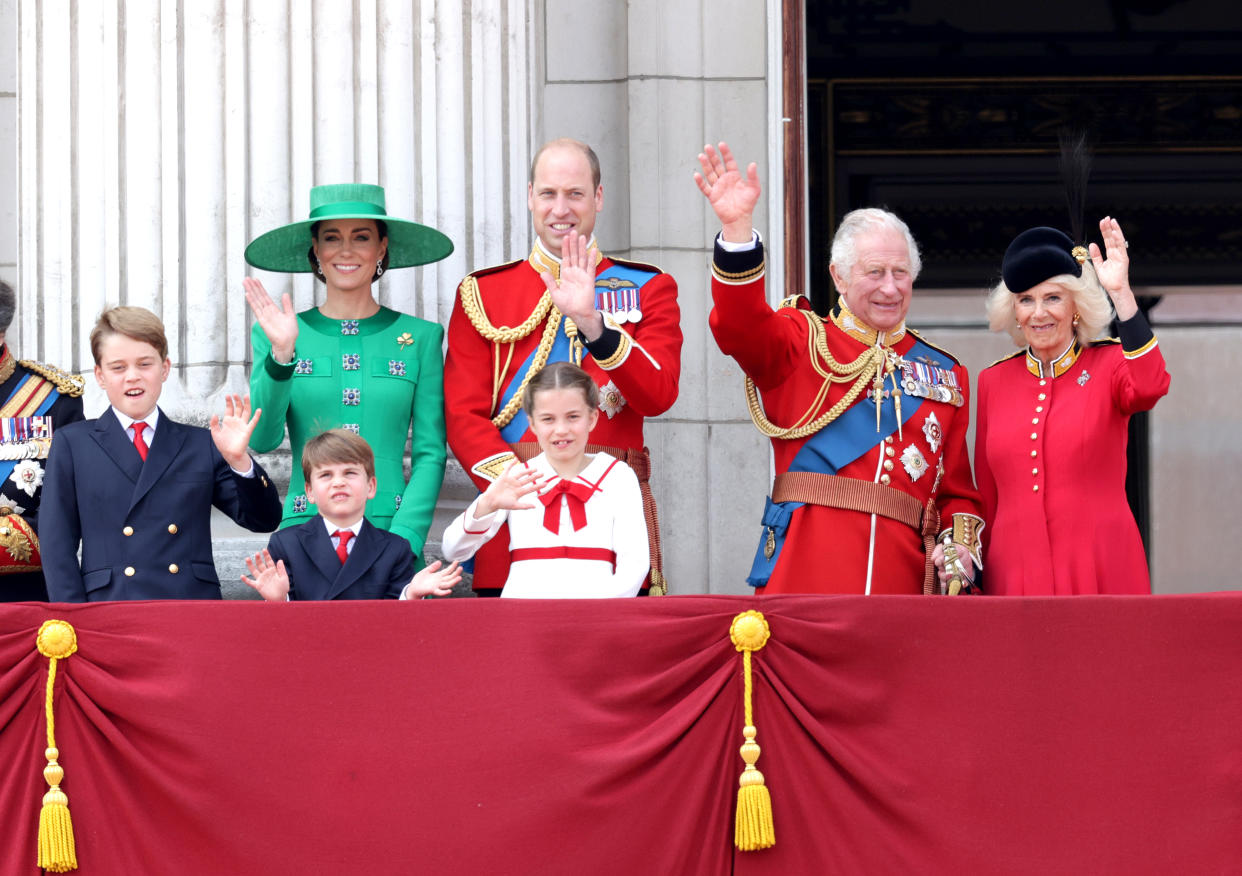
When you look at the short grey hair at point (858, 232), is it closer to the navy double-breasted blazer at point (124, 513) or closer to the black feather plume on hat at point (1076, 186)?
the black feather plume on hat at point (1076, 186)

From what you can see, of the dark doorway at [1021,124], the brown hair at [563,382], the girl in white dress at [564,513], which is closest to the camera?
the girl in white dress at [564,513]

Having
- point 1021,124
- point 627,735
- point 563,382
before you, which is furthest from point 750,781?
point 1021,124

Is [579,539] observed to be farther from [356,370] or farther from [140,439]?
[140,439]

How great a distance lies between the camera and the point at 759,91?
255 inches

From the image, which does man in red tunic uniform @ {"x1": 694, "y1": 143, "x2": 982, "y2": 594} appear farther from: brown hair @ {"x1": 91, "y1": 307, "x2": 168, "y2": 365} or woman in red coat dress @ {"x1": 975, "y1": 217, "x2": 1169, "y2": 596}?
brown hair @ {"x1": 91, "y1": 307, "x2": 168, "y2": 365}

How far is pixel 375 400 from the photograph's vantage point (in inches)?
187

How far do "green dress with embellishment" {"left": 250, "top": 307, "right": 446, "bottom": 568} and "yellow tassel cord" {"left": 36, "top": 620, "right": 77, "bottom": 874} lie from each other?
3.09ft

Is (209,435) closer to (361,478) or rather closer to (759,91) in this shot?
(361,478)

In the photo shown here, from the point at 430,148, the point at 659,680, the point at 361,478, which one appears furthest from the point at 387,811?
the point at 430,148

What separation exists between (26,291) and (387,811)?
2686 mm

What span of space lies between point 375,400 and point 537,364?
1.34 feet

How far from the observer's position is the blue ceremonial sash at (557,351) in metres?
4.70

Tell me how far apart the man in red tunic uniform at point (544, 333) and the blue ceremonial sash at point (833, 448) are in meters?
0.27

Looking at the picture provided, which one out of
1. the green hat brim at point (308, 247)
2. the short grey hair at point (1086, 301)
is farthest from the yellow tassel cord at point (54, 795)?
the short grey hair at point (1086, 301)
